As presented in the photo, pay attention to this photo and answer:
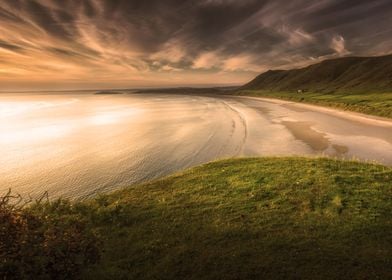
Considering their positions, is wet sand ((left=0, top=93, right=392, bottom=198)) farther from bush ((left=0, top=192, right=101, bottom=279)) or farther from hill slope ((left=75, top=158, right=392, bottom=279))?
bush ((left=0, top=192, right=101, bottom=279))

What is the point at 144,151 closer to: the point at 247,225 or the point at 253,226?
the point at 247,225

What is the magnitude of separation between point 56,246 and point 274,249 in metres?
6.80

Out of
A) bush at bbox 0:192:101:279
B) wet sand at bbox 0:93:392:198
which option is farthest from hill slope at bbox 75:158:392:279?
wet sand at bbox 0:93:392:198

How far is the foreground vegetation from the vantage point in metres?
8.18

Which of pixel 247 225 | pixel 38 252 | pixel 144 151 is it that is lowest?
pixel 144 151

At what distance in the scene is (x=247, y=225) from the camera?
425 inches

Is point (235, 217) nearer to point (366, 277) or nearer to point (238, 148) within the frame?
point (366, 277)

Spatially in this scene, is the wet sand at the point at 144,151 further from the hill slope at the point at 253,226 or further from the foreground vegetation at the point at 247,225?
the hill slope at the point at 253,226

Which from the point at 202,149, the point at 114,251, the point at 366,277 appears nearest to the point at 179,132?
the point at 202,149

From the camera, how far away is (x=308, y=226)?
10.5m

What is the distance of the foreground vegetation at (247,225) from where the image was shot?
818 cm

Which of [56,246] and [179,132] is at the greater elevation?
[56,246]

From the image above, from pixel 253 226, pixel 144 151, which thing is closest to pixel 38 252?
pixel 253 226

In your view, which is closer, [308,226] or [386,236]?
[386,236]
